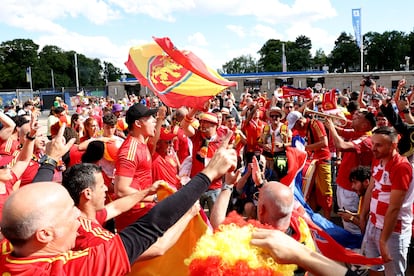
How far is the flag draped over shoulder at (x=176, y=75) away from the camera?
4996mm

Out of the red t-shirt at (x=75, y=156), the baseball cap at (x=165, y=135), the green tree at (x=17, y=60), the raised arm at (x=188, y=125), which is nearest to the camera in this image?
the red t-shirt at (x=75, y=156)

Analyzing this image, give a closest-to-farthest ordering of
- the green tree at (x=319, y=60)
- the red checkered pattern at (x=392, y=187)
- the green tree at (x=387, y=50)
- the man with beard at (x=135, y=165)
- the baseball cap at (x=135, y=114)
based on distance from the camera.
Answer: the red checkered pattern at (x=392, y=187), the man with beard at (x=135, y=165), the baseball cap at (x=135, y=114), the green tree at (x=387, y=50), the green tree at (x=319, y=60)

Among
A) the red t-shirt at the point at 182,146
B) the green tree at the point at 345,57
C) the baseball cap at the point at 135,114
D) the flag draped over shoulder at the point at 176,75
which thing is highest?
the green tree at the point at 345,57

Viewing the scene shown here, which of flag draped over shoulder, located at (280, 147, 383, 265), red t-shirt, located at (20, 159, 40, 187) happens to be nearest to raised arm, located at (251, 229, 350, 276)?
flag draped over shoulder, located at (280, 147, 383, 265)

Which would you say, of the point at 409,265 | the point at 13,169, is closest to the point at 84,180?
the point at 13,169

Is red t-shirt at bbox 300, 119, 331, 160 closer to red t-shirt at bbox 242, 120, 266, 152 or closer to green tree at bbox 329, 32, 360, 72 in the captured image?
red t-shirt at bbox 242, 120, 266, 152

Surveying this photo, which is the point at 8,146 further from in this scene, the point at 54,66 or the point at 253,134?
the point at 54,66

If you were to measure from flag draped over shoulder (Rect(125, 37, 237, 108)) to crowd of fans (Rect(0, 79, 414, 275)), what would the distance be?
1.25 ft

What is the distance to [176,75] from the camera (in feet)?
17.4

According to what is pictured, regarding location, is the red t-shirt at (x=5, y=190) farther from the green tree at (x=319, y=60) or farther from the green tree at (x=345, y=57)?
the green tree at (x=319, y=60)

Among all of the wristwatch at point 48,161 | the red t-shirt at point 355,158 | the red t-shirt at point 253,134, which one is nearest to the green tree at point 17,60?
the red t-shirt at point 253,134

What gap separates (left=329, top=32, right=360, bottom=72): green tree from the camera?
292 feet

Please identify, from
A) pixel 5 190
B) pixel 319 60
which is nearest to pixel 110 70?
pixel 319 60

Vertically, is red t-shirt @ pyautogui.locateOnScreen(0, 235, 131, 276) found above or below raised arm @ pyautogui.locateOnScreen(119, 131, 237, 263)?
below
